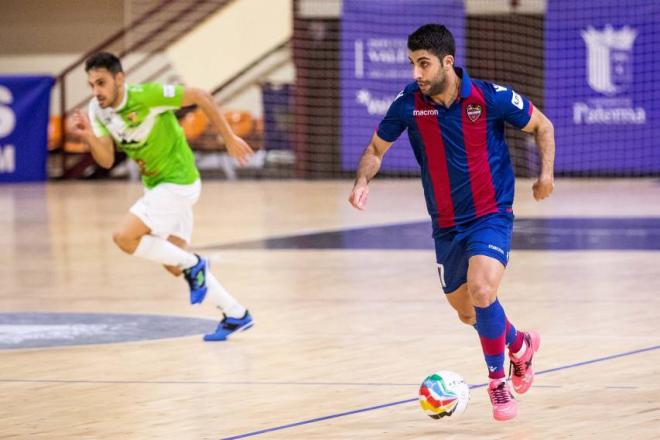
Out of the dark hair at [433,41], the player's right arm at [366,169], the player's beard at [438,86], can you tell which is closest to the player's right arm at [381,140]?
the player's right arm at [366,169]

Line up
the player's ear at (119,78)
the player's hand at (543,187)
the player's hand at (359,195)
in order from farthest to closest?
the player's ear at (119,78) < the player's hand at (359,195) < the player's hand at (543,187)

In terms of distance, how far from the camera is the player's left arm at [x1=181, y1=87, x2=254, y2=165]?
8.27 metres

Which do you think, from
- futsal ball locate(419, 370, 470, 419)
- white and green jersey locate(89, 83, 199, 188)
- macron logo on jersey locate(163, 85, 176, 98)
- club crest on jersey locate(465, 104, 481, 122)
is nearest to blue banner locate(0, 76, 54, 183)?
white and green jersey locate(89, 83, 199, 188)

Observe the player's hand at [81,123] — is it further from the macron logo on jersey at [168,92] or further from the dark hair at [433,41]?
the dark hair at [433,41]

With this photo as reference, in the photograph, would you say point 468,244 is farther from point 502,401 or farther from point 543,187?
point 502,401

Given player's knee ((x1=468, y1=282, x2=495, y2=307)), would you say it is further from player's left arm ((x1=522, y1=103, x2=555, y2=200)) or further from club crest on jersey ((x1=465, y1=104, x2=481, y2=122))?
club crest on jersey ((x1=465, y1=104, x2=481, y2=122))

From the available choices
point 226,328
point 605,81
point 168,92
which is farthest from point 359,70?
point 226,328

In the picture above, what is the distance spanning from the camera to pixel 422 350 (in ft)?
25.7

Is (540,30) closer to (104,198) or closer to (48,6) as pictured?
(104,198)

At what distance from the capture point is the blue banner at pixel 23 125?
901 inches

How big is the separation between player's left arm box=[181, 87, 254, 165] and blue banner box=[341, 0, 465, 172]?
43.9 feet

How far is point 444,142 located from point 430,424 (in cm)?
123

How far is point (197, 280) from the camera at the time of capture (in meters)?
8.41

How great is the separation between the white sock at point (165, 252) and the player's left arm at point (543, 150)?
2.82 m
